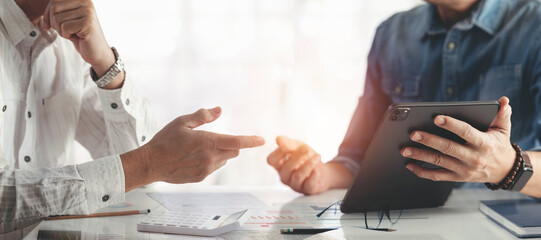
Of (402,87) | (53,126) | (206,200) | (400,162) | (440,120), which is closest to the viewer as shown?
(440,120)

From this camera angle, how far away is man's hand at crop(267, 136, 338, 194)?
1313mm

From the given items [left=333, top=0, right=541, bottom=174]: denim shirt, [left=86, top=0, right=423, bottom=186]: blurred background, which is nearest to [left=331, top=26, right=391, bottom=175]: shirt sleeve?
[left=333, top=0, right=541, bottom=174]: denim shirt

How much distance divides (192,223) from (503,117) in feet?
2.11

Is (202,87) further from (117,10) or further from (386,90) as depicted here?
(386,90)

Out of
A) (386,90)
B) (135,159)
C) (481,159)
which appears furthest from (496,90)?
(135,159)

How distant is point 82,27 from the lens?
45.3 inches

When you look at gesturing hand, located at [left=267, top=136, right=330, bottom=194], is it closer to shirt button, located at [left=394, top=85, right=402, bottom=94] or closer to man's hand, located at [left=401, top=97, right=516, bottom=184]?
man's hand, located at [left=401, top=97, right=516, bottom=184]

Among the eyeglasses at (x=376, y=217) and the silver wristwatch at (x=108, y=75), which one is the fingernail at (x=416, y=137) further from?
the silver wristwatch at (x=108, y=75)

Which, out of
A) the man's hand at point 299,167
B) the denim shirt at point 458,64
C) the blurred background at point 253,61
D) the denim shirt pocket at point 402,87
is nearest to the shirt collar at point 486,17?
the denim shirt at point 458,64

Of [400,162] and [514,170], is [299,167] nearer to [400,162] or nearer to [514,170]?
[400,162]

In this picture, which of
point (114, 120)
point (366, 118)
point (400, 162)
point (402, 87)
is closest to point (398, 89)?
point (402, 87)

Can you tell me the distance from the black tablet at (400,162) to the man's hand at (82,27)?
2.19 ft

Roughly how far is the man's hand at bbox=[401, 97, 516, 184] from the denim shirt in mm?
381

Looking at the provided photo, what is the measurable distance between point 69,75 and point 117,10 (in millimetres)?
1646
